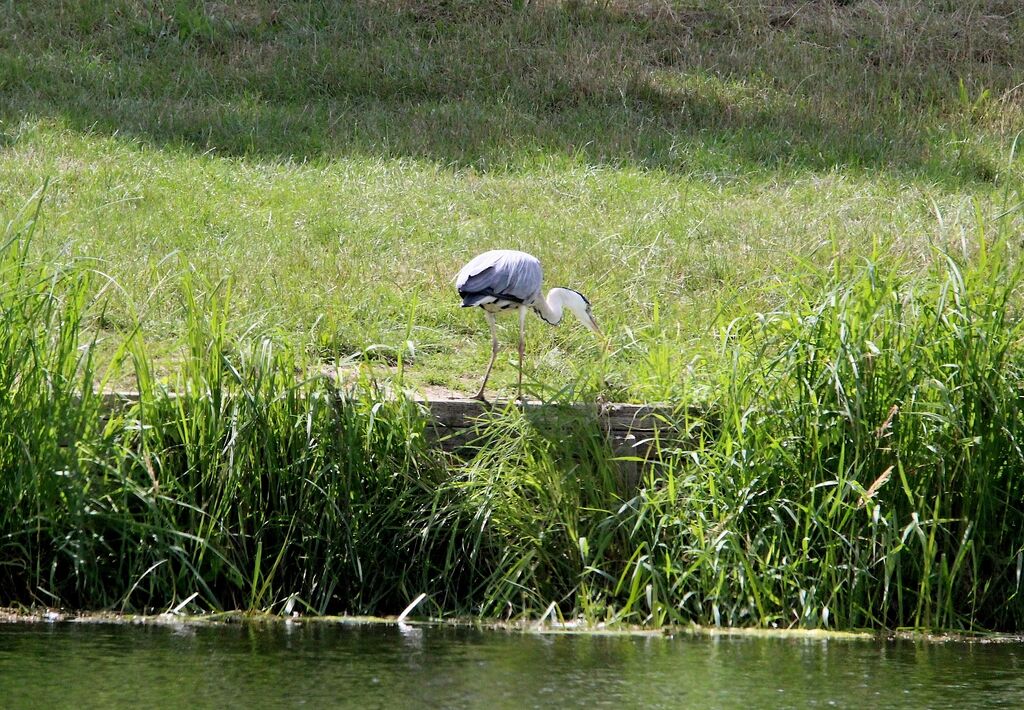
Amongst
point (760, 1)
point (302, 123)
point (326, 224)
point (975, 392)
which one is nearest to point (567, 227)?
point (326, 224)

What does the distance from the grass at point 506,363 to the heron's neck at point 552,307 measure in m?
0.43

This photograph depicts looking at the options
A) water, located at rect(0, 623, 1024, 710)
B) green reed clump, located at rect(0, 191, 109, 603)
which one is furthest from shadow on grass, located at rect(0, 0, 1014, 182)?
water, located at rect(0, 623, 1024, 710)

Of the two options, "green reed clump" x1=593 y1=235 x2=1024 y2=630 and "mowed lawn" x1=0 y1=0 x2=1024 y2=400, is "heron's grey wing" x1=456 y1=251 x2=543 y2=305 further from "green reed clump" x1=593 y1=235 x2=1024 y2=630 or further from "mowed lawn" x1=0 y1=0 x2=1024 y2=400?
"green reed clump" x1=593 y1=235 x2=1024 y2=630

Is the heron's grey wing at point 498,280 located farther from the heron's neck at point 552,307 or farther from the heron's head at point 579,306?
the heron's head at point 579,306

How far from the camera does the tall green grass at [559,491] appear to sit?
598 centimetres

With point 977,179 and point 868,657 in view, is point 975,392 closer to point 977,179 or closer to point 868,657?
point 868,657

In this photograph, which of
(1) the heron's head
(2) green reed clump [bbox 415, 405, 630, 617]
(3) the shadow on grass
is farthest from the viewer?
(3) the shadow on grass

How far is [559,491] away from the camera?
6270 millimetres

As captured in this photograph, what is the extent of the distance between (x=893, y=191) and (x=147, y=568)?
7553 mm

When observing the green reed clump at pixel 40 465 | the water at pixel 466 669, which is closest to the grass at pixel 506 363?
the green reed clump at pixel 40 465

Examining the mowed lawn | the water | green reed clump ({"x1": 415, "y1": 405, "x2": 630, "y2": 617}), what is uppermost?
the mowed lawn

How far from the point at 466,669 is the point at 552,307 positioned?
2567 mm

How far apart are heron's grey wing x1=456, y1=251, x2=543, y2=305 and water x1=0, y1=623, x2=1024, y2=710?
1712 millimetres

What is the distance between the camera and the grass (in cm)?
605
